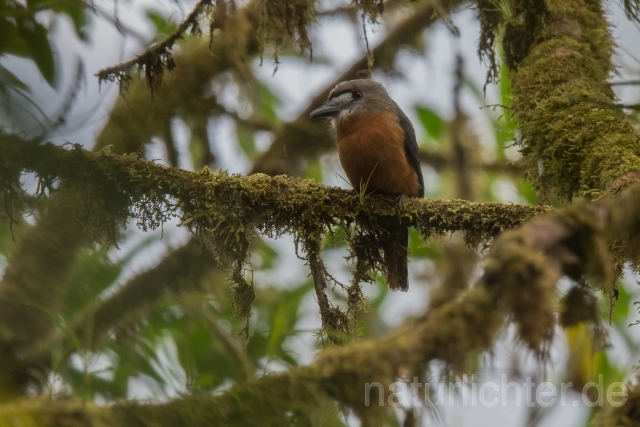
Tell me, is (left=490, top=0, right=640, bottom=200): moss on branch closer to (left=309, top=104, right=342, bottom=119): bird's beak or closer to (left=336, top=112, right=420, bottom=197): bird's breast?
(left=336, top=112, right=420, bottom=197): bird's breast

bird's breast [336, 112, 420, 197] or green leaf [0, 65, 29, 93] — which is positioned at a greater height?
bird's breast [336, 112, 420, 197]

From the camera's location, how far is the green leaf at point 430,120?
23.2 feet

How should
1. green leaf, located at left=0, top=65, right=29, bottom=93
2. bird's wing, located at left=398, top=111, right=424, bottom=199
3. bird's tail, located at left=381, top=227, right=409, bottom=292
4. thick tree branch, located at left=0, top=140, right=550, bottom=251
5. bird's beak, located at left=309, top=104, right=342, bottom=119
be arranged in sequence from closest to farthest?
green leaf, located at left=0, top=65, right=29, bottom=93 → thick tree branch, located at left=0, top=140, right=550, bottom=251 → bird's tail, located at left=381, top=227, right=409, bottom=292 → bird's wing, located at left=398, top=111, right=424, bottom=199 → bird's beak, located at left=309, top=104, right=342, bottom=119

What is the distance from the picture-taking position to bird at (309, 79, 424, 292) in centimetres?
398

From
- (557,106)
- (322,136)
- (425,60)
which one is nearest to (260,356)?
(557,106)

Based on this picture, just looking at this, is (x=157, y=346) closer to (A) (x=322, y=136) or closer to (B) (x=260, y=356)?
(B) (x=260, y=356)

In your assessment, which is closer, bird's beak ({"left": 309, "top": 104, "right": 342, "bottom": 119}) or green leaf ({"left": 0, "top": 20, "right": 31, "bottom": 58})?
green leaf ({"left": 0, "top": 20, "right": 31, "bottom": 58})

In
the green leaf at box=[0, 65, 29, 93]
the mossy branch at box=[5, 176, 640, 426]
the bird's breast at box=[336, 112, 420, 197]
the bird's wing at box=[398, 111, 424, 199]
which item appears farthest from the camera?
the bird's wing at box=[398, 111, 424, 199]

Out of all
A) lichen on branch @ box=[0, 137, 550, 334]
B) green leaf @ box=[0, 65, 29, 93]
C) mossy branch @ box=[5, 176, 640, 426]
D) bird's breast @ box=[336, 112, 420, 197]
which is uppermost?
bird's breast @ box=[336, 112, 420, 197]

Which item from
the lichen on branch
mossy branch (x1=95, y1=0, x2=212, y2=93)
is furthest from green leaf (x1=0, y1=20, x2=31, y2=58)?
mossy branch (x1=95, y1=0, x2=212, y2=93)

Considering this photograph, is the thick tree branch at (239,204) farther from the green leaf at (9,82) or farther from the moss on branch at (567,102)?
the green leaf at (9,82)

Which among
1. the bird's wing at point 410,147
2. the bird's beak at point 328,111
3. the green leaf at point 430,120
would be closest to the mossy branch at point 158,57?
the bird's beak at point 328,111

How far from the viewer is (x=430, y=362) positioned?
6.02ft

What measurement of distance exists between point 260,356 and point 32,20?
7.06ft
